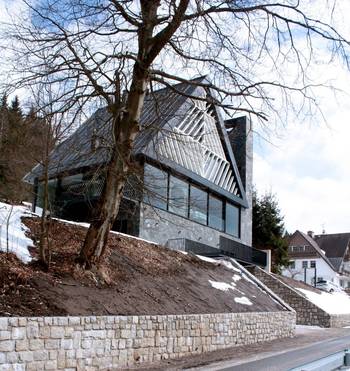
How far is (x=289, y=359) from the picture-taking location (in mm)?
12828

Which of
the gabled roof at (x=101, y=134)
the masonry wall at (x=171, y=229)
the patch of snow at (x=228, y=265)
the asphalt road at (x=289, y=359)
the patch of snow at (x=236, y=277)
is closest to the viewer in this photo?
the asphalt road at (x=289, y=359)

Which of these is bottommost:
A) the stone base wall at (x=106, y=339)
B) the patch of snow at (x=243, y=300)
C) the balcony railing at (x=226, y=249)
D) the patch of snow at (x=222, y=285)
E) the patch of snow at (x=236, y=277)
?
the stone base wall at (x=106, y=339)

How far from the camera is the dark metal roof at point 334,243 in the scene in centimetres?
8501

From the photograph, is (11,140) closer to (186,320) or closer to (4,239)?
(4,239)

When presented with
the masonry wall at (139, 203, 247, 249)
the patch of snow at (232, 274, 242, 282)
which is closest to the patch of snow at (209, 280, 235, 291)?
the patch of snow at (232, 274, 242, 282)

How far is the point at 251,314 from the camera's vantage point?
17062 mm

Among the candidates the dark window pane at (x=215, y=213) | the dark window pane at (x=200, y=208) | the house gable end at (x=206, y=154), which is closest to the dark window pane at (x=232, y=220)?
the house gable end at (x=206, y=154)

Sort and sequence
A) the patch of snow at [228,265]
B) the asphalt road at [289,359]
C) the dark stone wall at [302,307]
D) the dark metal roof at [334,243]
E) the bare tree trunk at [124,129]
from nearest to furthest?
the asphalt road at [289,359] → the bare tree trunk at [124,129] → the patch of snow at [228,265] → the dark stone wall at [302,307] → the dark metal roof at [334,243]

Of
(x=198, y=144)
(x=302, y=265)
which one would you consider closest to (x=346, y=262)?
(x=302, y=265)

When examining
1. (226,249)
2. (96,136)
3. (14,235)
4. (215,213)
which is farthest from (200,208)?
(14,235)

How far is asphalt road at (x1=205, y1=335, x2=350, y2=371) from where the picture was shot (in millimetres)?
11228

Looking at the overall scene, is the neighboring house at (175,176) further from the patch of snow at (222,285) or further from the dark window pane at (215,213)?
the patch of snow at (222,285)

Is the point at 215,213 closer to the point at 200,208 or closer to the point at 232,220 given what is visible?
the point at 200,208

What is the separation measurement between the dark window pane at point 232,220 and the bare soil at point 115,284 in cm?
1210
